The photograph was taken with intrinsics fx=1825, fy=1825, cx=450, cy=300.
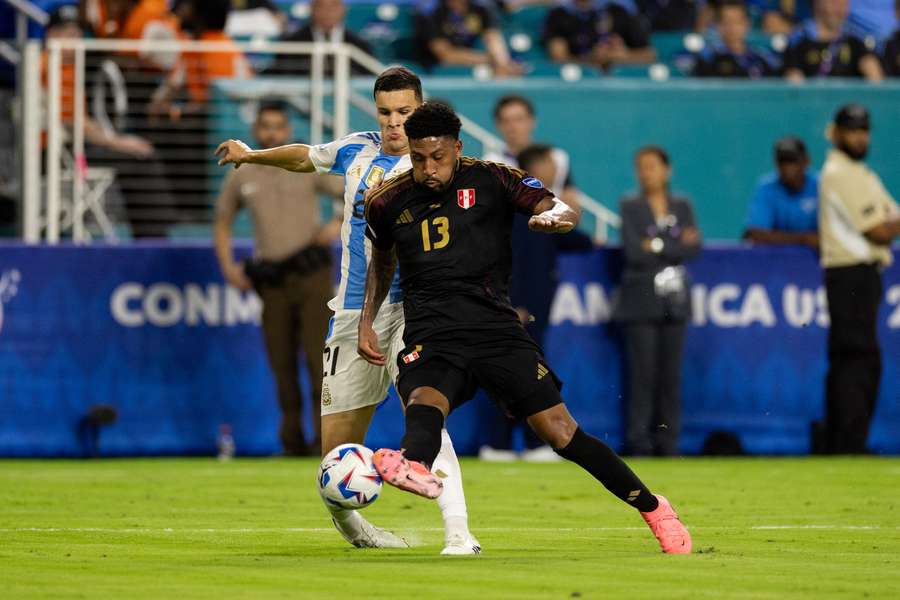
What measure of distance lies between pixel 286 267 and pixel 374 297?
267 inches

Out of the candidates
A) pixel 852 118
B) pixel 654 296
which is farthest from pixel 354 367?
pixel 852 118

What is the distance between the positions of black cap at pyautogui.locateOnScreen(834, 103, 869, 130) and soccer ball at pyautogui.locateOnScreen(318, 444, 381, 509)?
850 centimetres

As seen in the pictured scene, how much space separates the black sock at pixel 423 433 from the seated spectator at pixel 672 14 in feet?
53.3

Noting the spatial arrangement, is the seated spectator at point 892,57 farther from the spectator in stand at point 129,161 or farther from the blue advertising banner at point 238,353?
the spectator in stand at point 129,161

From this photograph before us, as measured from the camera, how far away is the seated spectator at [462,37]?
21.3 m

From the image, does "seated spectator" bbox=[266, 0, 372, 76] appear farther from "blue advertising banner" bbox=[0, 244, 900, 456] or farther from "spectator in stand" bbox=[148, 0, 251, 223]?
"blue advertising banner" bbox=[0, 244, 900, 456]

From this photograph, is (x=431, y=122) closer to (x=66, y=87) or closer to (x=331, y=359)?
(x=331, y=359)

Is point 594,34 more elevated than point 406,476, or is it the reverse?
point 594,34

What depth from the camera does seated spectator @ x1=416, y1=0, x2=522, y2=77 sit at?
2130 cm

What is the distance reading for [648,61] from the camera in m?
22.2

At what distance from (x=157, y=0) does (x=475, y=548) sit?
38.6 feet

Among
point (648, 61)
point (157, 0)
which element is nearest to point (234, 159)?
point (157, 0)

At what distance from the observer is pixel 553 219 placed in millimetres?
7566

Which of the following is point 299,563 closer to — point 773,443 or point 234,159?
point 234,159
